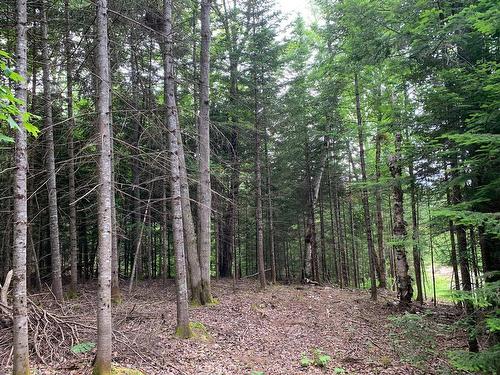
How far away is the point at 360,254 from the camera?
99.1 feet

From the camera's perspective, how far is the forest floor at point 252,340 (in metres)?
6.59

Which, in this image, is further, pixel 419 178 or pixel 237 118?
pixel 237 118

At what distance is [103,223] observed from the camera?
554cm

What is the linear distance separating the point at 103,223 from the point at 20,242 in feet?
3.75

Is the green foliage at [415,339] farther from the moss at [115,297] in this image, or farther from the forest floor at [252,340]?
the moss at [115,297]

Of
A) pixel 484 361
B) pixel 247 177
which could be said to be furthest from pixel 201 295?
pixel 484 361

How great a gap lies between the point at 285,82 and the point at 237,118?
3.04 meters

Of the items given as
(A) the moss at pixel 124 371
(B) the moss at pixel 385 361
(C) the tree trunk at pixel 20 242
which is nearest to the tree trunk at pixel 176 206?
(A) the moss at pixel 124 371

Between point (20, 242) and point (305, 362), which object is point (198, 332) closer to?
point (305, 362)

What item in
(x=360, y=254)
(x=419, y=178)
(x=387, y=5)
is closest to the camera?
(x=387, y=5)

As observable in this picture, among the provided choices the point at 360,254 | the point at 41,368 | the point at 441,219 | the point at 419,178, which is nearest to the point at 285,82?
the point at 419,178

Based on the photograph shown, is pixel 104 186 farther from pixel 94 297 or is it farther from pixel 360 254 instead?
pixel 360 254

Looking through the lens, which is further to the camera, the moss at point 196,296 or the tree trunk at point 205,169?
the tree trunk at point 205,169

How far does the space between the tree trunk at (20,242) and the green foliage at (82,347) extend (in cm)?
141
